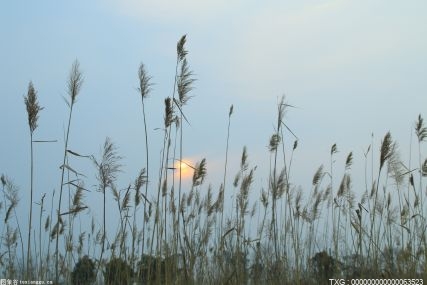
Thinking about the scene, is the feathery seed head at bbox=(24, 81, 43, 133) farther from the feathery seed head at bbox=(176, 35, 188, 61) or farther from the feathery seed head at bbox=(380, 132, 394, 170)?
the feathery seed head at bbox=(380, 132, 394, 170)

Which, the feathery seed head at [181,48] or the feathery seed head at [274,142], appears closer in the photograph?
the feathery seed head at [181,48]

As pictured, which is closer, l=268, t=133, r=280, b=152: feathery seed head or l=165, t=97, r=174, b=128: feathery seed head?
l=165, t=97, r=174, b=128: feathery seed head

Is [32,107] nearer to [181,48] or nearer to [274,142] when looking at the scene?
[181,48]

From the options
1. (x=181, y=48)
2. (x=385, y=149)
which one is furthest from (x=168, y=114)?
(x=385, y=149)

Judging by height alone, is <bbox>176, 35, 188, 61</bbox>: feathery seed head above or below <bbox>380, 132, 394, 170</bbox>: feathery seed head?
above

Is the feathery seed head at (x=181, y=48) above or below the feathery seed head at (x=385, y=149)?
above

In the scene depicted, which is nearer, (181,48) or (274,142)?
(181,48)

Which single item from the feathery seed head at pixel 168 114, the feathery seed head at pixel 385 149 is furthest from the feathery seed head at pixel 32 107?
the feathery seed head at pixel 385 149

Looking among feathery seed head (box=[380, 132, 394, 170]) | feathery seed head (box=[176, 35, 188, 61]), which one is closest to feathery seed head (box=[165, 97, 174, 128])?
feathery seed head (box=[176, 35, 188, 61])

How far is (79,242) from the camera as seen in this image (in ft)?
16.3

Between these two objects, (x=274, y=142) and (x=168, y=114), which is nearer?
(x=168, y=114)

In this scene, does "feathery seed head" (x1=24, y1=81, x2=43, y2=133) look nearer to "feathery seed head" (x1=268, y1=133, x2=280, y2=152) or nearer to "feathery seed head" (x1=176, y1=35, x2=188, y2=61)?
"feathery seed head" (x1=176, y1=35, x2=188, y2=61)

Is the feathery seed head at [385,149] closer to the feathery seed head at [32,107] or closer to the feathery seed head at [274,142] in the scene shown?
the feathery seed head at [274,142]

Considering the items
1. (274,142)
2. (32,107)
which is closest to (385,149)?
(274,142)
